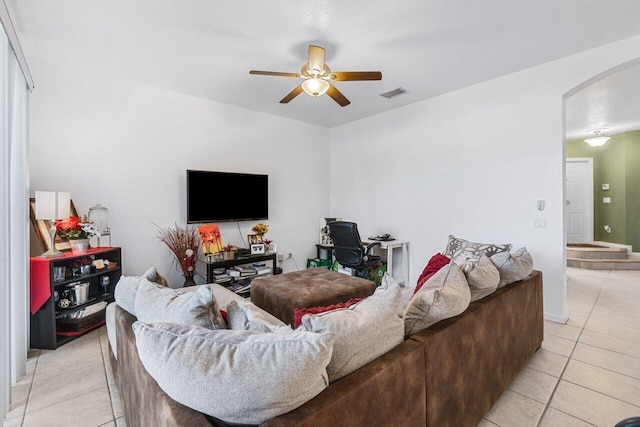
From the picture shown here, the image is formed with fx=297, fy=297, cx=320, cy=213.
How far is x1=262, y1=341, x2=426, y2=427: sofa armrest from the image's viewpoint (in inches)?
32.2

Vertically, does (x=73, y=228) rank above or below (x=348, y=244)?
above

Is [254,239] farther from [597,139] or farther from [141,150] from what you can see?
[597,139]

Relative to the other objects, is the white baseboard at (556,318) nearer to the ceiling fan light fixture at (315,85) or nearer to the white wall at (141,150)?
the ceiling fan light fixture at (315,85)

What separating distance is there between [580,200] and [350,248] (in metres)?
5.97

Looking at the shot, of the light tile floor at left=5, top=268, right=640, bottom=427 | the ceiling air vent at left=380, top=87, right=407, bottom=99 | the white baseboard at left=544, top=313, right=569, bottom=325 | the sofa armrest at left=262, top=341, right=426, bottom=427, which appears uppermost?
the ceiling air vent at left=380, top=87, right=407, bottom=99

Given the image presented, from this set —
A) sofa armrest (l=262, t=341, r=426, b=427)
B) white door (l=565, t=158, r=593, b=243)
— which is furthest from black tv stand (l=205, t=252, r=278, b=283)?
white door (l=565, t=158, r=593, b=243)

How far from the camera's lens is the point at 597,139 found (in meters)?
5.80

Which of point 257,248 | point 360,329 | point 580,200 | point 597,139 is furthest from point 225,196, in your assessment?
point 580,200

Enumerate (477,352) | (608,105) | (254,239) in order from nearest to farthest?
(477,352), (254,239), (608,105)

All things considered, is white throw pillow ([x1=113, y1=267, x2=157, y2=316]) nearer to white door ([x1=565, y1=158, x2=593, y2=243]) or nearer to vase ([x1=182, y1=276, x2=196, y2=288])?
Answer: vase ([x1=182, y1=276, x2=196, y2=288])

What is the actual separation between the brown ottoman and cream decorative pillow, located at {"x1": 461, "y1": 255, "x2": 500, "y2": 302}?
114cm

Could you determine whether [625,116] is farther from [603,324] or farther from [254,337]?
[254,337]

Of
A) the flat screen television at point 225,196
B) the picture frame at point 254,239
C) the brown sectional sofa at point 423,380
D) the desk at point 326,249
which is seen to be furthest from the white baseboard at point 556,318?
the flat screen television at point 225,196

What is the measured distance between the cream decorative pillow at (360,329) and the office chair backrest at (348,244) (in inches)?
94.7
